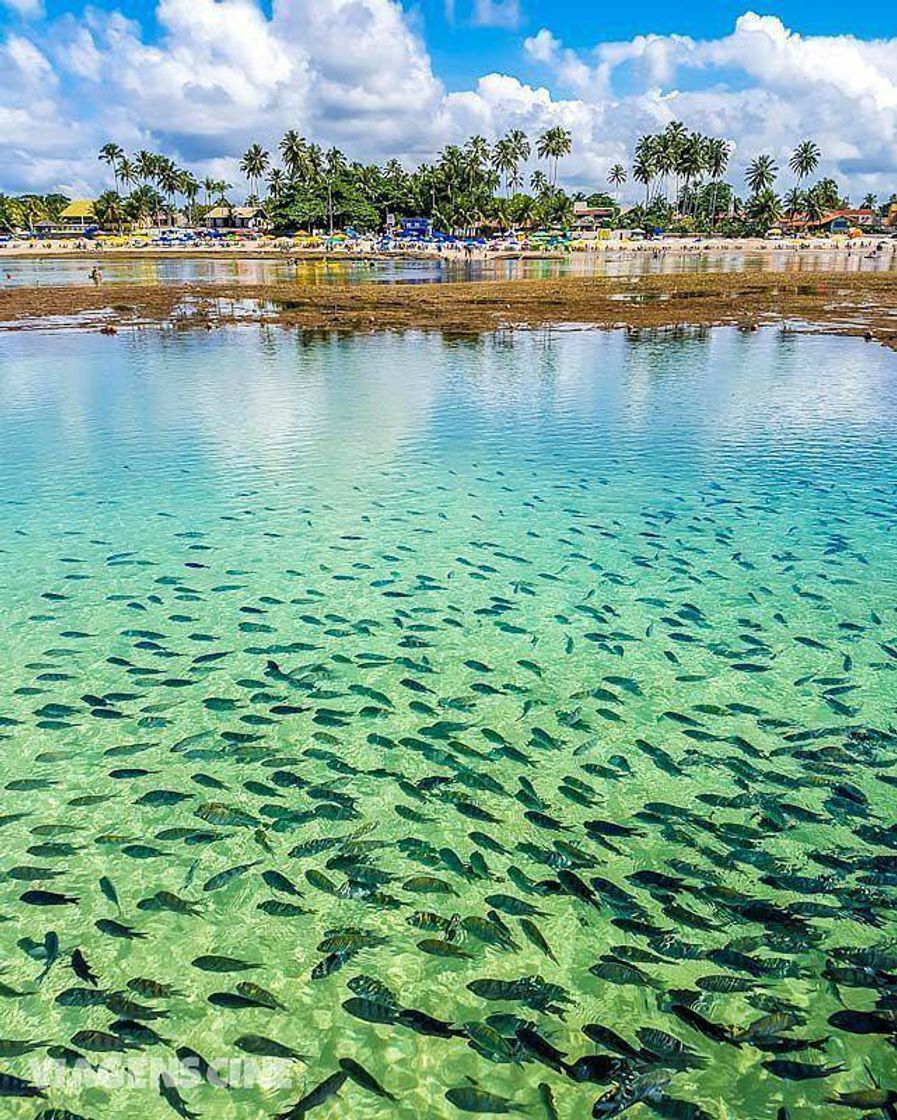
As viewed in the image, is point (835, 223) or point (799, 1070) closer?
point (799, 1070)

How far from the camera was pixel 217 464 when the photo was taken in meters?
19.3

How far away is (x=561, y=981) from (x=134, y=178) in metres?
213

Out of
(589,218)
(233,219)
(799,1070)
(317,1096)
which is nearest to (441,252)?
(233,219)

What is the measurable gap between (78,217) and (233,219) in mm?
37115

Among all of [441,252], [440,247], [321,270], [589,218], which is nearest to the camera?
[321,270]

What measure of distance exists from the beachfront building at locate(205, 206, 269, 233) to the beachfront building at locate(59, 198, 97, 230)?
1058 inches

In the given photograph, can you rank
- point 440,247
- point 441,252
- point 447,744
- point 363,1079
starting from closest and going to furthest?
point 363,1079 < point 447,744 < point 441,252 < point 440,247

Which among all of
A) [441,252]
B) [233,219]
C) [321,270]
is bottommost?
[321,270]

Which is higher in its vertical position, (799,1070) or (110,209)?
(110,209)

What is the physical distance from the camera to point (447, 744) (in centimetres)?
842

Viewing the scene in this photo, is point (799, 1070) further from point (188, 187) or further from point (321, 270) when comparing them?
point (188, 187)

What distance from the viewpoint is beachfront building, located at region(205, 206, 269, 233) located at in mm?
182500

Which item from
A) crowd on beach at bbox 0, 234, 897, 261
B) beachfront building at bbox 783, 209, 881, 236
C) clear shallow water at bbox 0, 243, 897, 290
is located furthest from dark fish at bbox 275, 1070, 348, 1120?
beachfront building at bbox 783, 209, 881, 236

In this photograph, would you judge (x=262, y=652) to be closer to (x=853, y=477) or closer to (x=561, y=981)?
(x=561, y=981)
